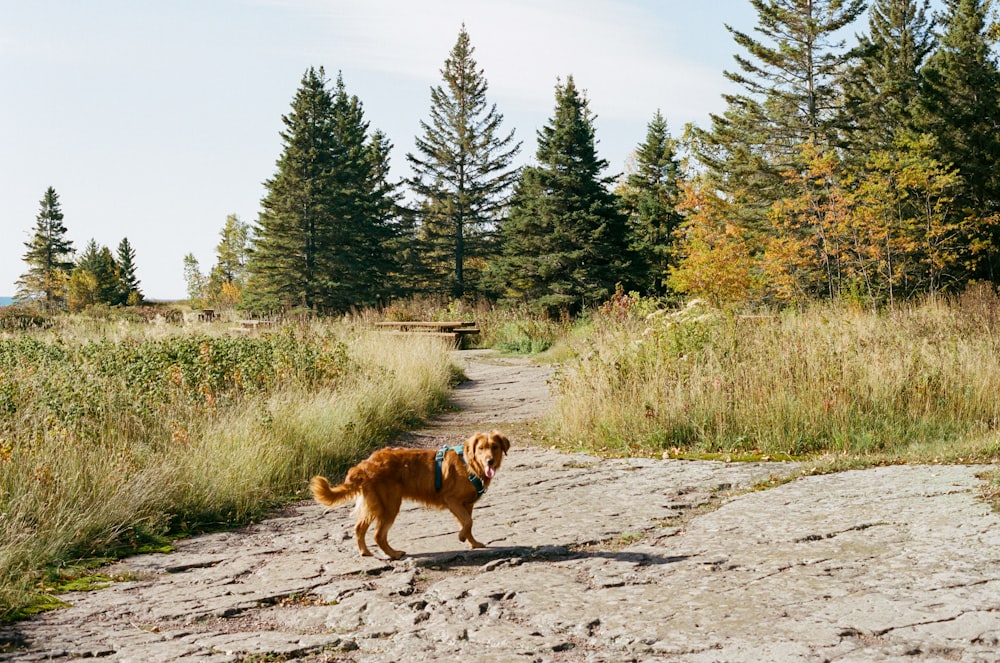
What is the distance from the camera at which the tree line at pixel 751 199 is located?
98.3ft

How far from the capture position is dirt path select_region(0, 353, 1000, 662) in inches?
139

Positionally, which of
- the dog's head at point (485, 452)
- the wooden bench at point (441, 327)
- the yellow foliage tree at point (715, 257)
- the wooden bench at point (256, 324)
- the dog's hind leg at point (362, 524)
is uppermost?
the yellow foliage tree at point (715, 257)

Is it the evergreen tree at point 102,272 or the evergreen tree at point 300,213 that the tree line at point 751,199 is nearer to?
the evergreen tree at point 300,213

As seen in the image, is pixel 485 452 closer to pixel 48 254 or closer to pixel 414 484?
pixel 414 484

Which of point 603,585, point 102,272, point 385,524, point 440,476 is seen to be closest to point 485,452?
point 440,476

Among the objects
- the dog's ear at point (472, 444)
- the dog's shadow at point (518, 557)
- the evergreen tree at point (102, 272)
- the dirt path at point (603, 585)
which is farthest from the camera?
the evergreen tree at point (102, 272)

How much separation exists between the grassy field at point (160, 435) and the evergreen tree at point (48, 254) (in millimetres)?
58920

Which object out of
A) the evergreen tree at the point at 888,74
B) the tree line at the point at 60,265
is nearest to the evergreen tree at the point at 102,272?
the tree line at the point at 60,265

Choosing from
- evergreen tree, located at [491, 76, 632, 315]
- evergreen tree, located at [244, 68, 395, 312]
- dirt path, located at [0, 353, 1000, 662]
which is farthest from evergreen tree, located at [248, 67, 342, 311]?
dirt path, located at [0, 353, 1000, 662]

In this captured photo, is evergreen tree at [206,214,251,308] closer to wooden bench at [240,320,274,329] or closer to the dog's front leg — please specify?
wooden bench at [240,320,274,329]

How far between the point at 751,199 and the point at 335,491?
32.9 m

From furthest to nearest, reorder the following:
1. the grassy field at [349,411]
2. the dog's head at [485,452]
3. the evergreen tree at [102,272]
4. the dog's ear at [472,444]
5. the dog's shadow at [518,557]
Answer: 1. the evergreen tree at [102,272]
2. the grassy field at [349,411]
3. the dog's ear at [472,444]
4. the dog's head at [485,452]
5. the dog's shadow at [518,557]

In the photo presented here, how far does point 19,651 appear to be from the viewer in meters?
3.62

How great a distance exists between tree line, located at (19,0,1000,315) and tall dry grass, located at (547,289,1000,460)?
1852 centimetres
